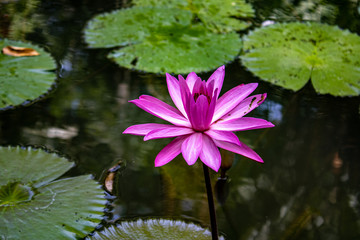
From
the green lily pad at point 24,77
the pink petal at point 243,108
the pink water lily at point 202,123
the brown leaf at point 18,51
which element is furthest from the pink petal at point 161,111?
the brown leaf at point 18,51

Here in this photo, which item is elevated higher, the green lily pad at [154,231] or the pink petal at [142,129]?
the pink petal at [142,129]

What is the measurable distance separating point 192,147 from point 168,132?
7cm

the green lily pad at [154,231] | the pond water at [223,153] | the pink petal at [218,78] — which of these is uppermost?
the pink petal at [218,78]

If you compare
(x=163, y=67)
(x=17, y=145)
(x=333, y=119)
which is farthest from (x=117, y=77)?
(x=333, y=119)

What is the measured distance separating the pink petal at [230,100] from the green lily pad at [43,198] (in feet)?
1.80

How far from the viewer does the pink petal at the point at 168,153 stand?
91 centimetres

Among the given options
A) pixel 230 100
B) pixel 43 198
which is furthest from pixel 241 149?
pixel 43 198

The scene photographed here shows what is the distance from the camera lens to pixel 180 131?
0.99 m

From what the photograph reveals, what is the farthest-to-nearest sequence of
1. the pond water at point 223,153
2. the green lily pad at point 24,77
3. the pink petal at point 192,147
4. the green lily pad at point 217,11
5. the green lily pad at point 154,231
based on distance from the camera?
1. the green lily pad at point 217,11
2. the green lily pad at point 24,77
3. the pond water at point 223,153
4. the green lily pad at point 154,231
5. the pink petal at point 192,147

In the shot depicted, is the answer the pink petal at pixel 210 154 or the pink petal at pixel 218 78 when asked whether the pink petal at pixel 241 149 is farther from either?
the pink petal at pixel 218 78

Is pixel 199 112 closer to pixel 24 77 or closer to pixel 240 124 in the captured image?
pixel 240 124

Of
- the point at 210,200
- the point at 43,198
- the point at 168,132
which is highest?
the point at 168,132

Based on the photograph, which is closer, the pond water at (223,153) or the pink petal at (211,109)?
the pink petal at (211,109)

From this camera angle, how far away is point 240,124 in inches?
38.8
